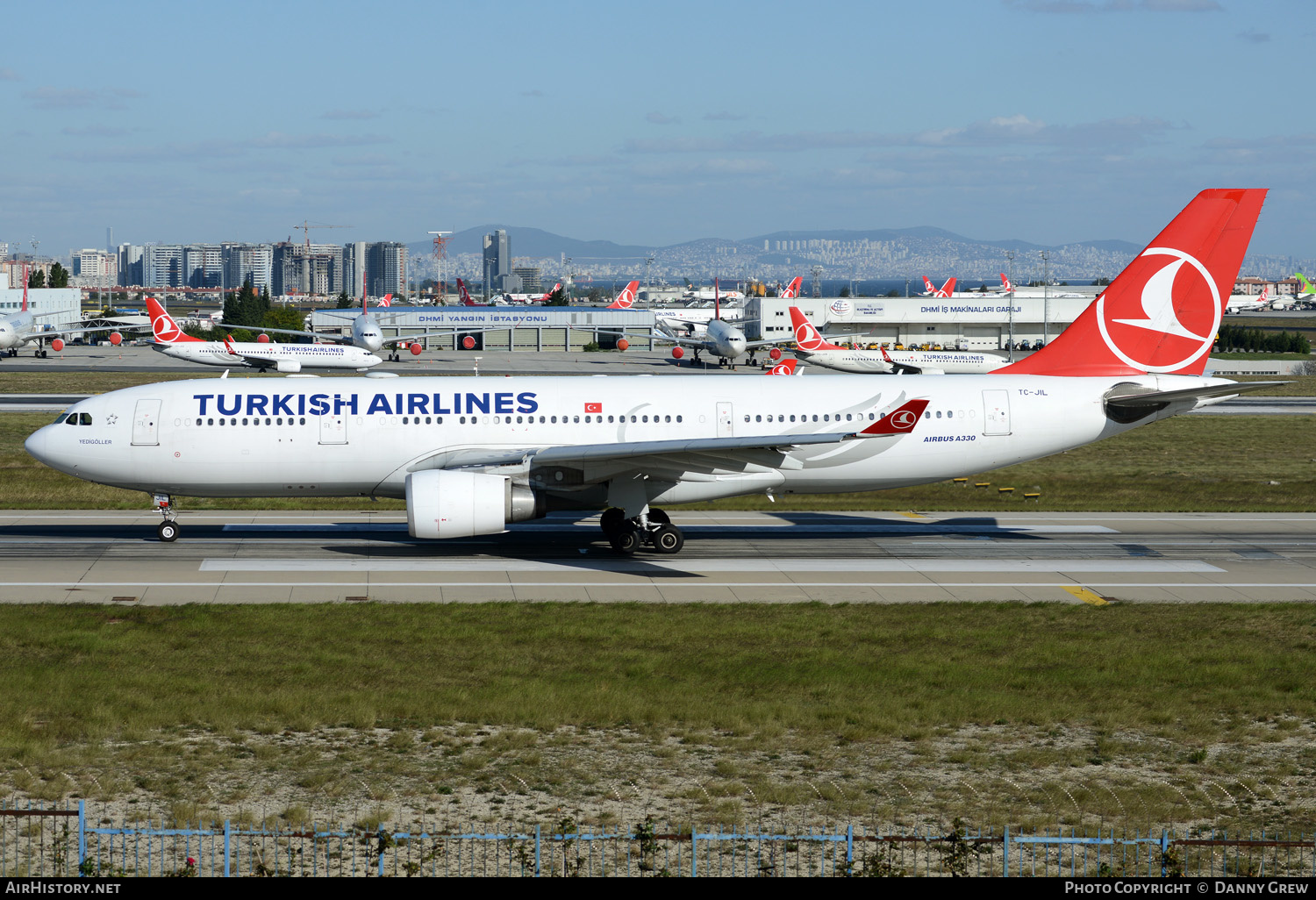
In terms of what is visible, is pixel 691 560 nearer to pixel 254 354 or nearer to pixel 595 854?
pixel 595 854

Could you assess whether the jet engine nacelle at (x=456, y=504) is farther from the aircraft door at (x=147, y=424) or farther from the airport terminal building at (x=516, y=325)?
the airport terminal building at (x=516, y=325)

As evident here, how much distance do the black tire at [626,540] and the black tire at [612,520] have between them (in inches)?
9.7

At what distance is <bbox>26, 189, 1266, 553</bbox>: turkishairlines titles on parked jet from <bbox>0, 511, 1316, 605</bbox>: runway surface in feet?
5.31

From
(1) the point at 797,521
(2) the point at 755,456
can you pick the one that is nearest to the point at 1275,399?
(1) the point at 797,521

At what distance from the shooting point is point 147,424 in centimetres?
3192

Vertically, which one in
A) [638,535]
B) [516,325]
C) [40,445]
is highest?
[516,325]

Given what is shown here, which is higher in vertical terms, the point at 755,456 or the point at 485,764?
the point at 755,456

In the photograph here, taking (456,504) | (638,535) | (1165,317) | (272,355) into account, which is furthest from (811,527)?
(272,355)

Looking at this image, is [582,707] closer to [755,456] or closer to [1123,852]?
[1123,852]

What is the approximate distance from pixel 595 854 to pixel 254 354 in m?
103

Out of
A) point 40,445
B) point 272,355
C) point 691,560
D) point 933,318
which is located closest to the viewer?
point 40,445

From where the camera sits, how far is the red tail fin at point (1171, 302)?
3438cm

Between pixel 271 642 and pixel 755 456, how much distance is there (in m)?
13.8

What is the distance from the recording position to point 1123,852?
12438 millimetres
